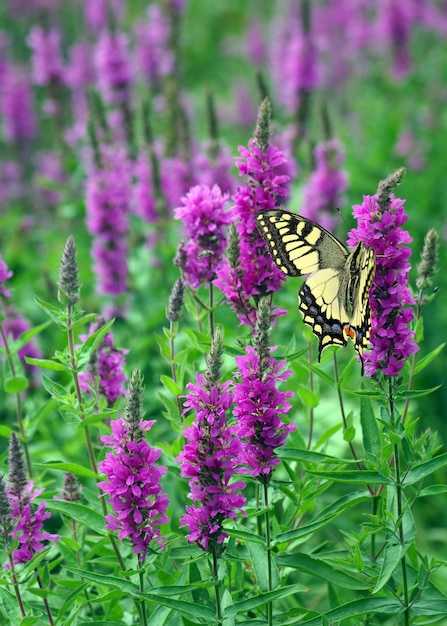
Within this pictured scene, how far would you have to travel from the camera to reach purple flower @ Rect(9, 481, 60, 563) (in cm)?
288

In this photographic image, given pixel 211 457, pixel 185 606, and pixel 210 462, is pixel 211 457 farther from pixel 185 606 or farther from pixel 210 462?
pixel 185 606

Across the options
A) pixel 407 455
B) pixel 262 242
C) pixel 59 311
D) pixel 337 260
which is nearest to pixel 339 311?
pixel 337 260

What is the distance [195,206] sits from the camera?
3.33 metres

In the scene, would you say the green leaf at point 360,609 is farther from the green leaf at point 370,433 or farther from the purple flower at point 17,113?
the purple flower at point 17,113

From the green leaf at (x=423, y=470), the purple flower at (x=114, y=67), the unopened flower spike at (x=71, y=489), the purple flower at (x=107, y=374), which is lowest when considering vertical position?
the green leaf at (x=423, y=470)

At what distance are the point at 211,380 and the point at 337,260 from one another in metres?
1.00

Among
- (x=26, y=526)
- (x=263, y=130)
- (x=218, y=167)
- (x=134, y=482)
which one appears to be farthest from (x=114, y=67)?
(x=134, y=482)

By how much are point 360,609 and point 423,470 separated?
0.55 metres

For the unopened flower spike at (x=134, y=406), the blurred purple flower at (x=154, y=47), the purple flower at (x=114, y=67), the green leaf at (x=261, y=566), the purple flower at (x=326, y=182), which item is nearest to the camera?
the unopened flower spike at (x=134, y=406)

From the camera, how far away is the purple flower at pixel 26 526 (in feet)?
9.46

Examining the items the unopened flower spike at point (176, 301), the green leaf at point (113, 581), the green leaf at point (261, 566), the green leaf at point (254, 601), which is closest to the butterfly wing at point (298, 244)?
the unopened flower spike at point (176, 301)

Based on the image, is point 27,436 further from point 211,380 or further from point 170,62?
point 170,62

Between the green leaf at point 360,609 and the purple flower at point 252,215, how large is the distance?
1147 mm

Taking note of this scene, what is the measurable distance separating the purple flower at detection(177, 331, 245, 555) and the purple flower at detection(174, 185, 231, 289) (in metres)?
0.89
